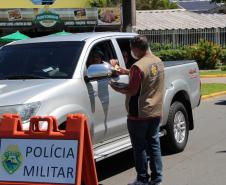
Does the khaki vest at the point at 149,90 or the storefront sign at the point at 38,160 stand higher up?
the khaki vest at the point at 149,90

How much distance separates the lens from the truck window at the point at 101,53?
7.77 meters

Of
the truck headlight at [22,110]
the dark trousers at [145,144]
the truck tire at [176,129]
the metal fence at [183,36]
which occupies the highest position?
the truck headlight at [22,110]

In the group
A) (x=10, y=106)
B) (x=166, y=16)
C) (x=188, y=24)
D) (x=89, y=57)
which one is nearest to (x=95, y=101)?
(x=89, y=57)

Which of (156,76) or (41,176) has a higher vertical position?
(156,76)

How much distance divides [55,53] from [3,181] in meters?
2.40

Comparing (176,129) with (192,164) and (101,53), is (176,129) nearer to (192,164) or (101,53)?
(192,164)

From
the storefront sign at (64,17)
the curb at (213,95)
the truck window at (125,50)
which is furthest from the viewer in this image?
the storefront sign at (64,17)

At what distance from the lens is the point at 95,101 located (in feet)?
24.0

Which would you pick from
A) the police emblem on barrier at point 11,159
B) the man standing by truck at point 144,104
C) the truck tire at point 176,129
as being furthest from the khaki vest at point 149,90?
the truck tire at point 176,129

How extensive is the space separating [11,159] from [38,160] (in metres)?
0.32

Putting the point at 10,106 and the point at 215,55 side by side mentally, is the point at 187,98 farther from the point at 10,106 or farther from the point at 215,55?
the point at 215,55

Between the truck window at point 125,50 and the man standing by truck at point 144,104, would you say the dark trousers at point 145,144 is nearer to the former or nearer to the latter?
the man standing by truck at point 144,104

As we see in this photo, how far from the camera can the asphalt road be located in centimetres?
763

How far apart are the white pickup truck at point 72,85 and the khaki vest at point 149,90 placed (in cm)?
61
